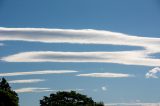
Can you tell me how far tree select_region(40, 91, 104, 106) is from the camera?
10998 cm

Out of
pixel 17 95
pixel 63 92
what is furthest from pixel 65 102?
pixel 17 95

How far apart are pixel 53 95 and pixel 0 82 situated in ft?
44.7

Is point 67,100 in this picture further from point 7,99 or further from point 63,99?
point 7,99

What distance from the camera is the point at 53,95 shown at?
4446 inches

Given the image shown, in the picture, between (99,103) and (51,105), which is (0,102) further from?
(99,103)

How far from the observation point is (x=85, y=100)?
11038cm

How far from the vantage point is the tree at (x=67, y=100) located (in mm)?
109981

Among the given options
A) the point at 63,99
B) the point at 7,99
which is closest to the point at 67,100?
the point at 63,99

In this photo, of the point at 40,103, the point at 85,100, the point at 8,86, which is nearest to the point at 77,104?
the point at 85,100

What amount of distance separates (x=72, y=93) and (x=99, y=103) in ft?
24.2

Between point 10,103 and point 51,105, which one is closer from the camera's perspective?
point 10,103

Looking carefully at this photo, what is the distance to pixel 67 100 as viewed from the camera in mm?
111438

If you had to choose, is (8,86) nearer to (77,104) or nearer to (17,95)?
(17,95)

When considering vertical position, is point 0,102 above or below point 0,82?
below
